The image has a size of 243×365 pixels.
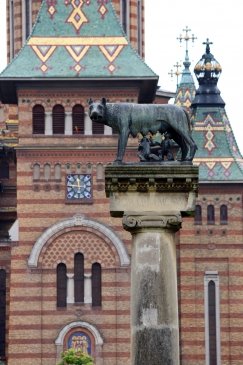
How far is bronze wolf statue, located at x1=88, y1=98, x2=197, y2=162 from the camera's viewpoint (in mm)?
23969

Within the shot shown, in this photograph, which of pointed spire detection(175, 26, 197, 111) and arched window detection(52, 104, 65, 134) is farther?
pointed spire detection(175, 26, 197, 111)

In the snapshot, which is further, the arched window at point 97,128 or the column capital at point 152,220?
the arched window at point 97,128

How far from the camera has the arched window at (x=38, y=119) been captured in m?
60.8

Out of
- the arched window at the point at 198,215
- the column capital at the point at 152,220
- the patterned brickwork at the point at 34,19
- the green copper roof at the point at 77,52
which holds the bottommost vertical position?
the column capital at the point at 152,220

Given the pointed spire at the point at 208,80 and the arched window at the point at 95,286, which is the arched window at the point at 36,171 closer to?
the arched window at the point at 95,286

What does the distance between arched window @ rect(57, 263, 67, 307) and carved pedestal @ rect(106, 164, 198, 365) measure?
36758 mm

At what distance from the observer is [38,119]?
60.8 metres

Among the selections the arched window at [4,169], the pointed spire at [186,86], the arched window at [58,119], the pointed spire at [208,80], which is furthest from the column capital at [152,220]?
the pointed spire at [186,86]

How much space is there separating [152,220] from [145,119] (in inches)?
66.2

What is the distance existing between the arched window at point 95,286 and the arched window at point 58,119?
203 inches

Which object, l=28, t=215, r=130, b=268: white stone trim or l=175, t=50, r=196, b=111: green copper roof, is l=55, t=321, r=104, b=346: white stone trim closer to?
l=28, t=215, r=130, b=268: white stone trim

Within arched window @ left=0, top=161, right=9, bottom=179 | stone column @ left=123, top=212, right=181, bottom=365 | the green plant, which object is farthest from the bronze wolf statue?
arched window @ left=0, top=161, right=9, bottom=179

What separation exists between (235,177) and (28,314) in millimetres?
10793

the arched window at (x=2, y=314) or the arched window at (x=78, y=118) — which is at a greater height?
the arched window at (x=78, y=118)
